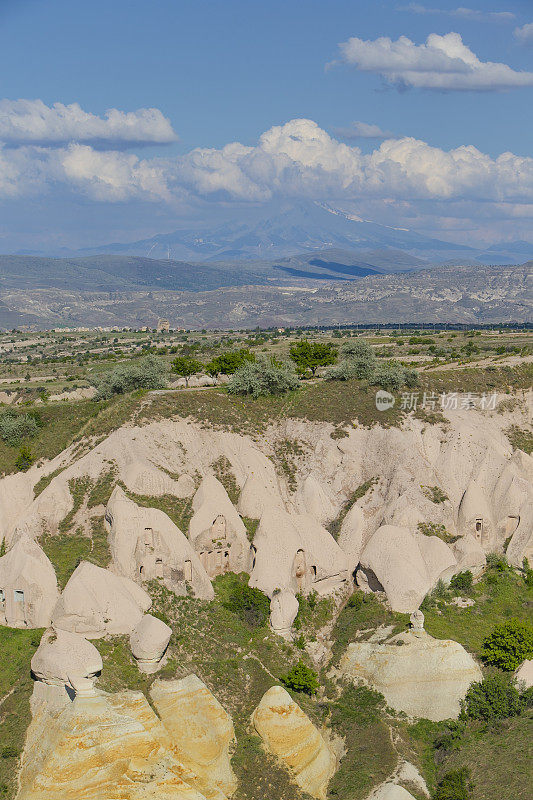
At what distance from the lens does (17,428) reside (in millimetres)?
56812

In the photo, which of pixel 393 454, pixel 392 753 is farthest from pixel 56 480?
pixel 392 753

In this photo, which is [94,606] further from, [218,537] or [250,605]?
[218,537]

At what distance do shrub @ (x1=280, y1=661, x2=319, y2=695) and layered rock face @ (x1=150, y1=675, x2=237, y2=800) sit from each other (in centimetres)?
445

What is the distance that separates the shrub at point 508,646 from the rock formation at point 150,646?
16.0 m

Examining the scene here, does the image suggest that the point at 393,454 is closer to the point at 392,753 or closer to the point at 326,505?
the point at 326,505

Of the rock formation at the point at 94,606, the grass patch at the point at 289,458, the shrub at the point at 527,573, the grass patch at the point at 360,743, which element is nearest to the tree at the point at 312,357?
the grass patch at the point at 289,458

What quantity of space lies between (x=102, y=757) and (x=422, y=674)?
1588 cm

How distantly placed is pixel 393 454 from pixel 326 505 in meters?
5.90

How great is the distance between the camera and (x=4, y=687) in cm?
3422

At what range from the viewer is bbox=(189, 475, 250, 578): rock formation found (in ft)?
147

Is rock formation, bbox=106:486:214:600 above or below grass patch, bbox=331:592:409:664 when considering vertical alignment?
above

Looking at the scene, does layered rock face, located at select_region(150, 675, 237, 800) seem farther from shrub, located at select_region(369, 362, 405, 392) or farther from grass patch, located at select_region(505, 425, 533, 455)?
grass patch, located at select_region(505, 425, 533, 455)

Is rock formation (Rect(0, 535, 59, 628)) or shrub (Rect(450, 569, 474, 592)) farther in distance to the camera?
shrub (Rect(450, 569, 474, 592))

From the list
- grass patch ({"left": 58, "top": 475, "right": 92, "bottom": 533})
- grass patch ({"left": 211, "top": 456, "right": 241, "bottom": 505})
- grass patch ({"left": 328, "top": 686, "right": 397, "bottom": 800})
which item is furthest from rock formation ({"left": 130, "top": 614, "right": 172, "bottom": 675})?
grass patch ({"left": 211, "top": 456, "right": 241, "bottom": 505})
